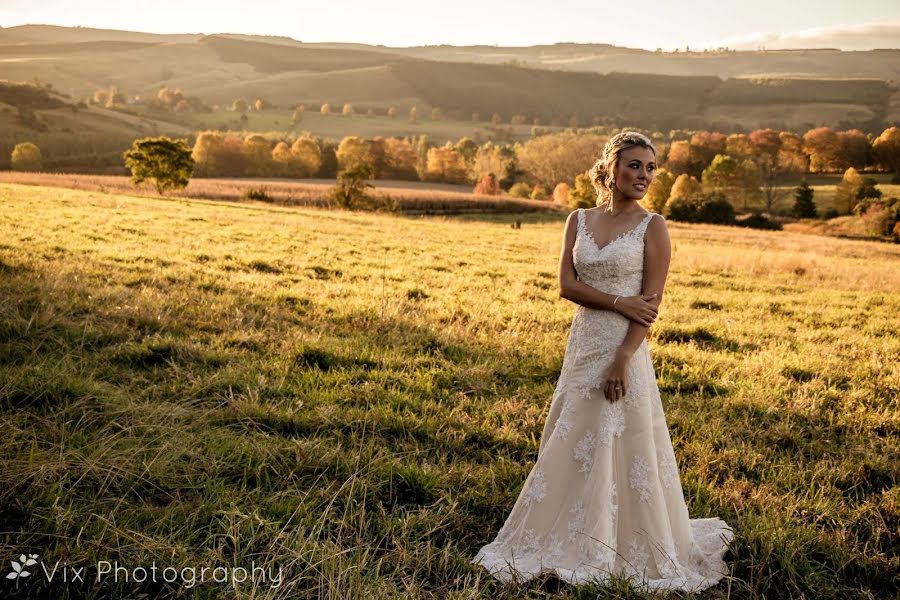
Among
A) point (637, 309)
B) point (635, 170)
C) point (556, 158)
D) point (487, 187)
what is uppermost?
point (556, 158)

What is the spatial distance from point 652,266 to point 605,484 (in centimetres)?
139

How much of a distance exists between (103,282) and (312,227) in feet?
47.2

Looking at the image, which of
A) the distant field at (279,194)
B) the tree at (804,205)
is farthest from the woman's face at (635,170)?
the tree at (804,205)

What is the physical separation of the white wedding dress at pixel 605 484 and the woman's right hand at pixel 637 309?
3.9 inches

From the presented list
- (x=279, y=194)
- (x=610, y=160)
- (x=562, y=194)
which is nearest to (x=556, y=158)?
(x=562, y=194)

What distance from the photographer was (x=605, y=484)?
11.8 ft

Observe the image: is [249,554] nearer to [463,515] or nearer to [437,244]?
[463,515]

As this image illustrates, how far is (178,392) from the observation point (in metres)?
5.62

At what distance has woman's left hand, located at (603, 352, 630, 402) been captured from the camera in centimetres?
355

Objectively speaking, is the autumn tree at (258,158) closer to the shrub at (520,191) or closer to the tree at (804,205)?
the shrub at (520,191)

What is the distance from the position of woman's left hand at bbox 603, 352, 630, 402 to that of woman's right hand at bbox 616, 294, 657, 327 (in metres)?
0.24

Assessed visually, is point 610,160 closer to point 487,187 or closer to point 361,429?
point 361,429

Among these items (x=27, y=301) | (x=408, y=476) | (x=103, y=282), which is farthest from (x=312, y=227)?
(x=408, y=476)

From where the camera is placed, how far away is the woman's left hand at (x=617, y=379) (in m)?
3.55
